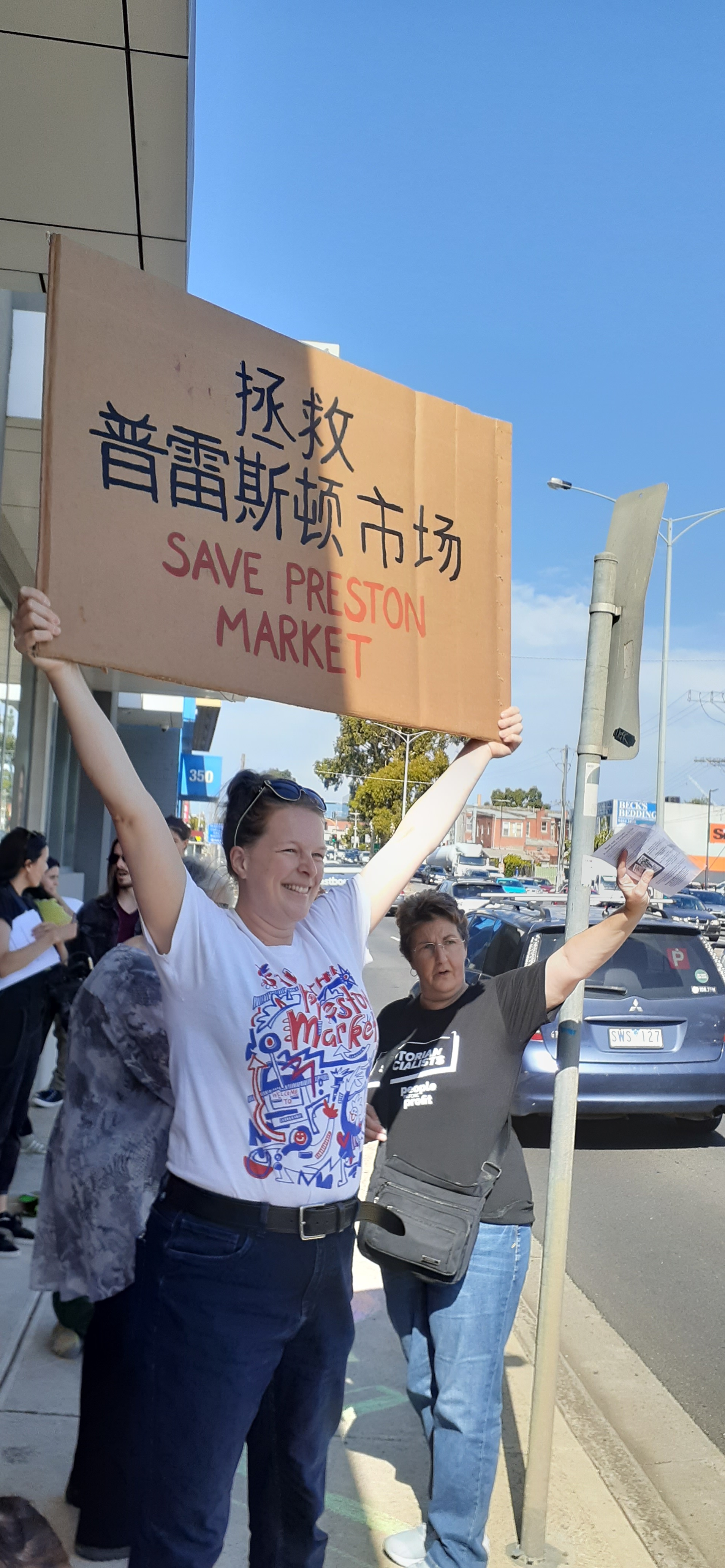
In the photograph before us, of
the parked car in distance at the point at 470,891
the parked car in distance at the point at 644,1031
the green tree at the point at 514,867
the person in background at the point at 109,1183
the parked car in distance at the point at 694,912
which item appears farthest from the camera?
the green tree at the point at 514,867

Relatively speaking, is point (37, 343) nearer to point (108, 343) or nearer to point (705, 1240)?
point (108, 343)

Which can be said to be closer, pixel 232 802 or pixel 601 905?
pixel 232 802

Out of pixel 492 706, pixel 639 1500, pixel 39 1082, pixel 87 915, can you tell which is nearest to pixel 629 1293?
pixel 639 1500

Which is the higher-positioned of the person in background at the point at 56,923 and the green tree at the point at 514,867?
the person in background at the point at 56,923

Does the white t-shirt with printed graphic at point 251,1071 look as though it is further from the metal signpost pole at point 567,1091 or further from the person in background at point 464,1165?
the metal signpost pole at point 567,1091

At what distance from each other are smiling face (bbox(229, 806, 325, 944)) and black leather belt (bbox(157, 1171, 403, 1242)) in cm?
47

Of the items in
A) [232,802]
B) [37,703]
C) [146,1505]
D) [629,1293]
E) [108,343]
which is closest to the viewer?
[146,1505]

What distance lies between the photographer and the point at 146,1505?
2.12 m

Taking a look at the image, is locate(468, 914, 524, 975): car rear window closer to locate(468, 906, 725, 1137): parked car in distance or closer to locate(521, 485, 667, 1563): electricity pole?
locate(468, 906, 725, 1137): parked car in distance

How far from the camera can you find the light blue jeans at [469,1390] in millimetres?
2963

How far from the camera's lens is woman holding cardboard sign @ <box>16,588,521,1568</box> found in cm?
210

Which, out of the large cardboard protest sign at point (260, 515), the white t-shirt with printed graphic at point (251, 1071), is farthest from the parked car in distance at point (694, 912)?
the white t-shirt with printed graphic at point (251, 1071)

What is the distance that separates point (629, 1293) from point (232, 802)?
4.33 meters

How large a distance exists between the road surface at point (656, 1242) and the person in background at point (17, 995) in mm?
2722
